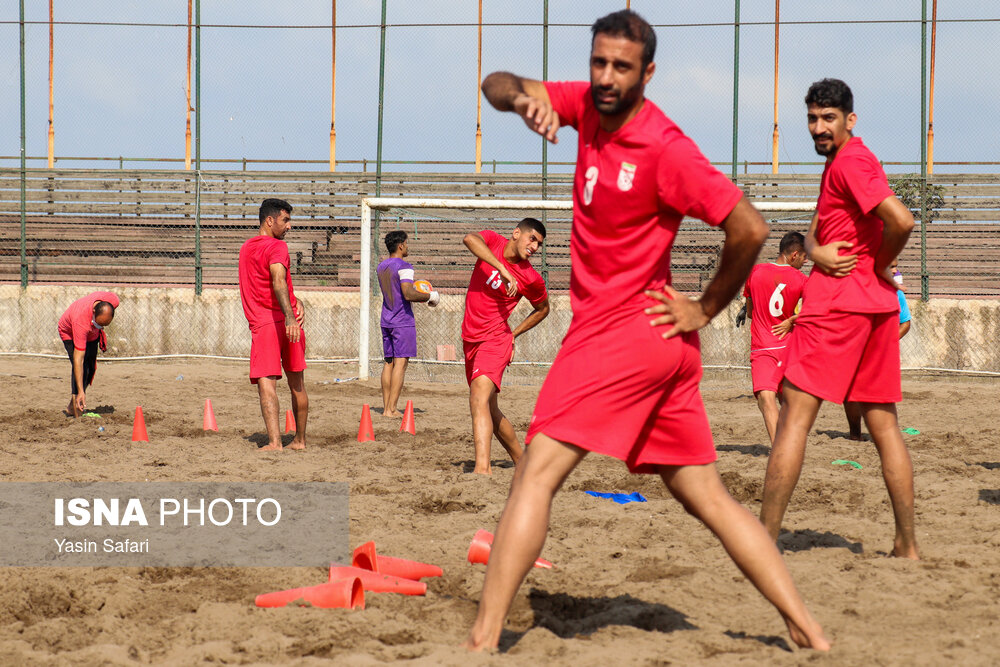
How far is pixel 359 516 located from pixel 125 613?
172 centimetres

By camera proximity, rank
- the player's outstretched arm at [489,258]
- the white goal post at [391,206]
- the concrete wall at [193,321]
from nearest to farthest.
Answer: the player's outstretched arm at [489,258]
the white goal post at [391,206]
the concrete wall at [193,321]

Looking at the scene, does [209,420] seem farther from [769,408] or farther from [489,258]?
[769,408]

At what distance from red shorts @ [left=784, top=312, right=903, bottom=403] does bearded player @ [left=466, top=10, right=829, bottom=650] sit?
1452 millimetres

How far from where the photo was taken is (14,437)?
26.4 ft

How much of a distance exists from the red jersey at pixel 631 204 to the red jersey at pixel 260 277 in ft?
16.6

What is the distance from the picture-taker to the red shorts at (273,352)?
7.69 meters

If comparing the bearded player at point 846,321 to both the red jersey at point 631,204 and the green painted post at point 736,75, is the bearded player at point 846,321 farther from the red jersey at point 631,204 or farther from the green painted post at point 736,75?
the green painted post at point 736,75

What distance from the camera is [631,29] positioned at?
281 centimetres

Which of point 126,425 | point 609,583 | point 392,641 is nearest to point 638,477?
point 609,583

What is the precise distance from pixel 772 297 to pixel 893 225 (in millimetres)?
3570

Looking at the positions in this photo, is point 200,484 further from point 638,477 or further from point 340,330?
point 340,330

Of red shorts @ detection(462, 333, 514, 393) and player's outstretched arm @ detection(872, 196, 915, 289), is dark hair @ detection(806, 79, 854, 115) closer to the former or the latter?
player's outstretched arm @ detection(872, 196, 915, 289)

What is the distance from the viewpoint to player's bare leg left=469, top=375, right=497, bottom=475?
657 cm

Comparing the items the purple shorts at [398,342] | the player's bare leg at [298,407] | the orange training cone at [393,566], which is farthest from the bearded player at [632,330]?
the purple shorts at [398,342]
